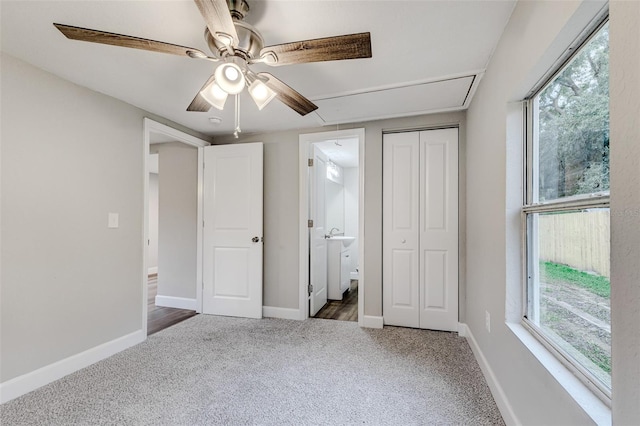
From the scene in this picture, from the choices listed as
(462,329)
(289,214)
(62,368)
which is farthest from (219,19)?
(462,329)

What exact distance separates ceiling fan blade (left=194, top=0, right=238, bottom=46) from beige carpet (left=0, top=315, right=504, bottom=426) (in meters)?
1.95

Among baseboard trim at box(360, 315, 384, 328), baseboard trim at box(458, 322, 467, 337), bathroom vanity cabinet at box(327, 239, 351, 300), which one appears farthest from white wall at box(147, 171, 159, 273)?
baseboard trim at box(458, 322, 467, 337)

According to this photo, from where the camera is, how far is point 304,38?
5.29 ft

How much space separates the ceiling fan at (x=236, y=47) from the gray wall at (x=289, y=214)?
63.5 inches

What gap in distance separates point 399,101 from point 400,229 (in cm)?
124

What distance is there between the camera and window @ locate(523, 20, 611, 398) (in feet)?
2.99

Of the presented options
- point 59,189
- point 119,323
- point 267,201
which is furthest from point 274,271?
point 59,189

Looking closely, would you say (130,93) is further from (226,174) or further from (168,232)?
(168,232)

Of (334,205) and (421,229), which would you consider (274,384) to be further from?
(334,205)

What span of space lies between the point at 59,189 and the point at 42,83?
2.42 ft

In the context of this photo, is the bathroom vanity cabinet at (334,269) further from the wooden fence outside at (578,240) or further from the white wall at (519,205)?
the wooden fence outside at (578,240)

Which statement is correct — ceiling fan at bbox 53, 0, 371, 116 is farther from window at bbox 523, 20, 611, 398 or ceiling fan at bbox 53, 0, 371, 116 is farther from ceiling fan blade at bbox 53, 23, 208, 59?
window at bbox 523, 20, 611, 398

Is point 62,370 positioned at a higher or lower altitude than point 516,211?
lower

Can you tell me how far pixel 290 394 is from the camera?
5.90 ft
